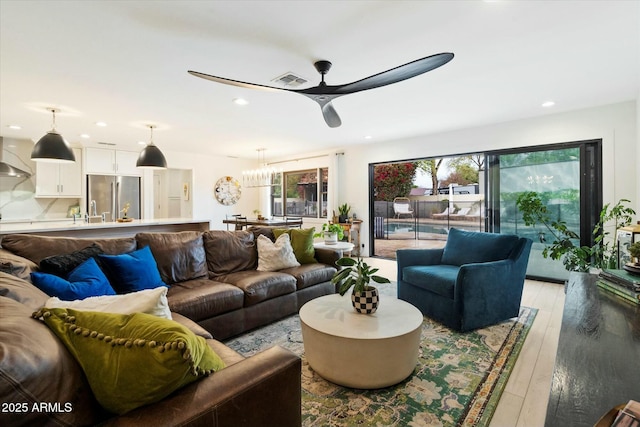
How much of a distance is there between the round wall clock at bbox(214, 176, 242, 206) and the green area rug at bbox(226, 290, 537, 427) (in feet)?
19.3

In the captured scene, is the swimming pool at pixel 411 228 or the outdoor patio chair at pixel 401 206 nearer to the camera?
the swimming pool at pixel 411 228

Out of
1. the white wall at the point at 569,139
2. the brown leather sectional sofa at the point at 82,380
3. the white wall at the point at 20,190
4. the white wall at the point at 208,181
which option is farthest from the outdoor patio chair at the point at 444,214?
the white wall at the point at 20,190

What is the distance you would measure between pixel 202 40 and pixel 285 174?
595 cm

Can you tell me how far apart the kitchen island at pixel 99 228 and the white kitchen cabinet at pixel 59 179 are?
76 cm

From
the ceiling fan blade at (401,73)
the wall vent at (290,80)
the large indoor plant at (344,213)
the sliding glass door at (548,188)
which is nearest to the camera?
the ceiling fan blade at (401,73)

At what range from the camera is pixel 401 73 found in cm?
201

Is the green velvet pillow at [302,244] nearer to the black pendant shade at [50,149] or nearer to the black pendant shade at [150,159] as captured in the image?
the black pendant shade at [150,159]

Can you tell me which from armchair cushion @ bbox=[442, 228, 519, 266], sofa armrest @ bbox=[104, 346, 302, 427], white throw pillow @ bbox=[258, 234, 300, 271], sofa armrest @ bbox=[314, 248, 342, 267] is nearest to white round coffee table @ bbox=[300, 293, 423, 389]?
sofa armrest @ bbox=[104, 346, 302, 427]

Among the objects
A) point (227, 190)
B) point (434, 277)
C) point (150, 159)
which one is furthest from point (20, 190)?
point (434, 277)

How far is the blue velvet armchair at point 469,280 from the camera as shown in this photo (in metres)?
2.62

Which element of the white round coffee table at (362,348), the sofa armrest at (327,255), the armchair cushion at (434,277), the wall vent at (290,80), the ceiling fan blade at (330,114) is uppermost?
the wall vent at (290,80)

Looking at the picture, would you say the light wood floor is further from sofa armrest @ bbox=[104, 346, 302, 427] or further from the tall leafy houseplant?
sofa armrest @ bbox=[104, 346, 302, 427]

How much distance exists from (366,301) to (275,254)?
1.49 metres

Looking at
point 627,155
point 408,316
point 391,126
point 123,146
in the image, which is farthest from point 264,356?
point 123,146
